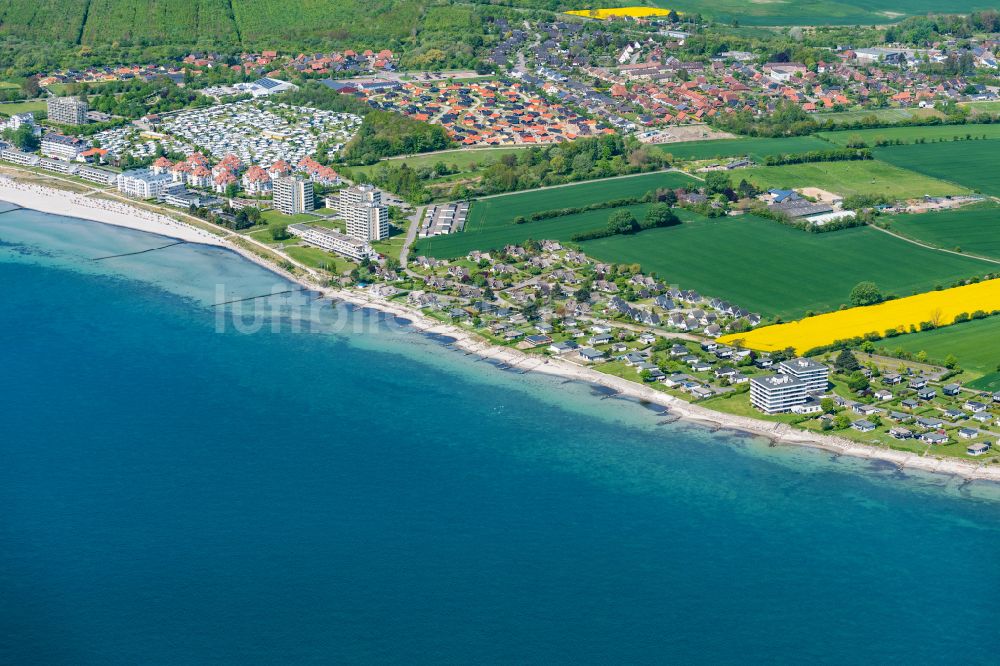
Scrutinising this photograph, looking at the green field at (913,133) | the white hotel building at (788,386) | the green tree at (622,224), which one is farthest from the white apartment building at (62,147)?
the white hotel building at (788,386)

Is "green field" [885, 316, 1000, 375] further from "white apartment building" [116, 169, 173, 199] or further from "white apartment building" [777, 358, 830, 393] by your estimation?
"white apartment building" [116, 169, 173, 199]

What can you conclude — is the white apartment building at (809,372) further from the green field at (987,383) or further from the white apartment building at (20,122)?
the white apartment building at (20,122)

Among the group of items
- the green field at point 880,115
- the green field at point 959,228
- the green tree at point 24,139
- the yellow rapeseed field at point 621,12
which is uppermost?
the yellow rapeseed field at point 621,12

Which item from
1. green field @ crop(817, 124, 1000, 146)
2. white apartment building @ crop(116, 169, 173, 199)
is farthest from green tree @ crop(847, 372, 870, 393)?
white apartment building @ crop(116, 169, 173, 199)

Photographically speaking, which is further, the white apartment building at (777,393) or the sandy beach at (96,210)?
the sandy beach at (96,210)

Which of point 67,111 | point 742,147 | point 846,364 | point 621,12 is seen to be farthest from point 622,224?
point 621,12

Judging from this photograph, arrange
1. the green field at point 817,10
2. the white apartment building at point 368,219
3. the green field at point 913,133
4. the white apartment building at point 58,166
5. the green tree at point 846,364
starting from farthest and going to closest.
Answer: the green field at point 817,10 → the green field at point 913,133 → the white apartment building at point 58,166 → the white apartment building at point 368,219 → the green tree at point 846,364
